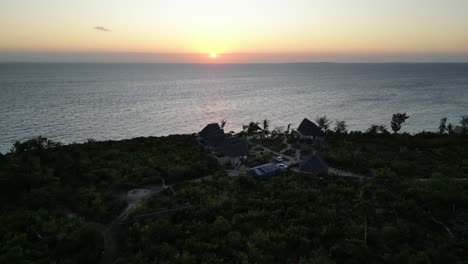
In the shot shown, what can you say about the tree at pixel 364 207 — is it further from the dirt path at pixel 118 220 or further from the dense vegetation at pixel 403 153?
the dirt path at pixel 118 220

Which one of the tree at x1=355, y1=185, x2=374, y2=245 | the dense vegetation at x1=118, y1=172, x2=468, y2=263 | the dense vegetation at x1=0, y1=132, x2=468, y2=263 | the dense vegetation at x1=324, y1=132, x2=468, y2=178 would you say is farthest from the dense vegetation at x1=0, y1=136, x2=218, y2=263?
the dense vegetation at x1=324, y1=132, x2=468, y2=178

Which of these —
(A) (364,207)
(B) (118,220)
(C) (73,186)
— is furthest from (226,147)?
(A) (364,207)

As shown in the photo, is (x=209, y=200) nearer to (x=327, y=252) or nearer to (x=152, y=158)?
(x=327, y=252)

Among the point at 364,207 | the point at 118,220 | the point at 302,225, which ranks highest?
the point at 364,207

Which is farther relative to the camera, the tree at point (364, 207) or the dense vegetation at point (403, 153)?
the dense vegetation at point (403, 153)

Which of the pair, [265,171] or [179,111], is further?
[179,111]

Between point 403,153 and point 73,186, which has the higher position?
point 403,153

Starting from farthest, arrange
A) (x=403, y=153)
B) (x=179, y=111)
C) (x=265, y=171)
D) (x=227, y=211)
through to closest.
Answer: (x=179, y=111), (x=403, y=153), (x=265, y=171), (x=227, y=211)

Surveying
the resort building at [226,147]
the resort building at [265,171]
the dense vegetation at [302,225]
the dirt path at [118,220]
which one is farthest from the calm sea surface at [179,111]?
the dense vegetation at [302,225]

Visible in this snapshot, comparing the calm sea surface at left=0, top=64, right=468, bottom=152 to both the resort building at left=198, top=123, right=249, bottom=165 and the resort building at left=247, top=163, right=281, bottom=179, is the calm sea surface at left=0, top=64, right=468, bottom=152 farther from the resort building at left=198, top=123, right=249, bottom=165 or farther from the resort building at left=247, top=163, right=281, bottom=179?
the resort building at left=247, top=163, right=281, bottom=179

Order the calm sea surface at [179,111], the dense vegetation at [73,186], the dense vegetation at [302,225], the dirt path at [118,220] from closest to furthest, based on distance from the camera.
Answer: the dense vegetation at [302,225] < the dense vegetation at [73,186] < the dirt path at [118,220] < the calm sea surface at [179,111]

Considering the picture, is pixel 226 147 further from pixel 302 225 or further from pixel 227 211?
pixel 302 225
